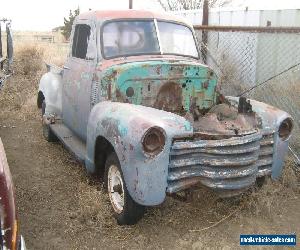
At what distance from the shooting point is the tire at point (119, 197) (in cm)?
395

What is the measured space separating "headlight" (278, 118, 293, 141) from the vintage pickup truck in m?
0.01

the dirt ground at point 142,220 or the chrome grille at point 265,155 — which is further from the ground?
the chrome grille at point 265,155

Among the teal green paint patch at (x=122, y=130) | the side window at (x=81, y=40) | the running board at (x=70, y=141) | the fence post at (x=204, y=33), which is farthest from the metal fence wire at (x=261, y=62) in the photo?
the teal green paint patch at (x=122, y=130)

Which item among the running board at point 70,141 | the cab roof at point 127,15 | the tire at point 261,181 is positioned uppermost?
the cab roof at point 127,15

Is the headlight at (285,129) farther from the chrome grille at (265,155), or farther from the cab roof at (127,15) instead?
the cab roof at (127,15)

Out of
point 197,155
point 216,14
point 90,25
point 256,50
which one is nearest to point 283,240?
point 197,155

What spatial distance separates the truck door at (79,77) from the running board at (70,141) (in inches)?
3.1

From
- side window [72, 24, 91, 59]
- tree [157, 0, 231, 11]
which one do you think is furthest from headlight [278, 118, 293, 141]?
tree [157, 0, 231, 11]

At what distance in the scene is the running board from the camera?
511cm

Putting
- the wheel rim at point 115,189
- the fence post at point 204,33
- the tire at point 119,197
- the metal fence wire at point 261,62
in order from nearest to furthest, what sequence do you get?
the tire at point 119,197 → the wheel rim at point 115,189 → the metal fence wire at point 261,62 → the fence post at point 204,33

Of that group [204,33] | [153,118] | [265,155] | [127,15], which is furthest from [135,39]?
[204,33]

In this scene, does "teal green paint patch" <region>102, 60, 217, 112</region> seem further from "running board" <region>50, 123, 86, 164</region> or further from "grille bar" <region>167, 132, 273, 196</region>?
"grille bar" <region>167, 132, 273, 196</region>

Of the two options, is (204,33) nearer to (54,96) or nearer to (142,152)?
(54,96)

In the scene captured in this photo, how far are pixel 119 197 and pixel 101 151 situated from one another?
1.89 ft
